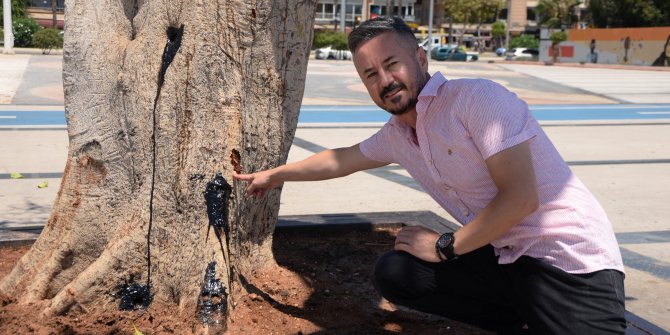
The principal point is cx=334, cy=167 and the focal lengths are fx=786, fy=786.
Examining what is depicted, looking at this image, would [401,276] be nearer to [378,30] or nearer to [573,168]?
[378,30]

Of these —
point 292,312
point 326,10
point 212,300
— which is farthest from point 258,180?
point 326,10

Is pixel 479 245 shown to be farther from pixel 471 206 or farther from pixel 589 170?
pixel 589 170

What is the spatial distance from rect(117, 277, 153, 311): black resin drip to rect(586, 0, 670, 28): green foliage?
55734mm

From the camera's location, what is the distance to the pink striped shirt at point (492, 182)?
257cm

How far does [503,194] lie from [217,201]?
1352 mm

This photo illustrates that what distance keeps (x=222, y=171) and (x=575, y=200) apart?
58.3 inches

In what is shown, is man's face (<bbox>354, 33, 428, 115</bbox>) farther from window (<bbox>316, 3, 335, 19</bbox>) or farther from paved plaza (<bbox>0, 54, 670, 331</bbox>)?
window (<bbox>316, 3, 335, 19</bbox>)

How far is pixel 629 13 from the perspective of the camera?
2205 inches

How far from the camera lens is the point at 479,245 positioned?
2.68m

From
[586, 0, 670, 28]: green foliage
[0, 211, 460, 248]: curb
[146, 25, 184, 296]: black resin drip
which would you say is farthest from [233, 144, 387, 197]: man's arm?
[586, 0, 670, 28]: green foliage

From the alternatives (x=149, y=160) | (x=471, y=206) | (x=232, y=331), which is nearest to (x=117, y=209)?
(x=149, y=160)

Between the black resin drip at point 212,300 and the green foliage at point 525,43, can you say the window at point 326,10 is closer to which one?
the green foliage at point 525,43

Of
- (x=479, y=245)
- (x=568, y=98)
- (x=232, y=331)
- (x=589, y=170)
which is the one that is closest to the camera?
(x=479, y=245)

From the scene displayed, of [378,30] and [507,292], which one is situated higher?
[378,30]
